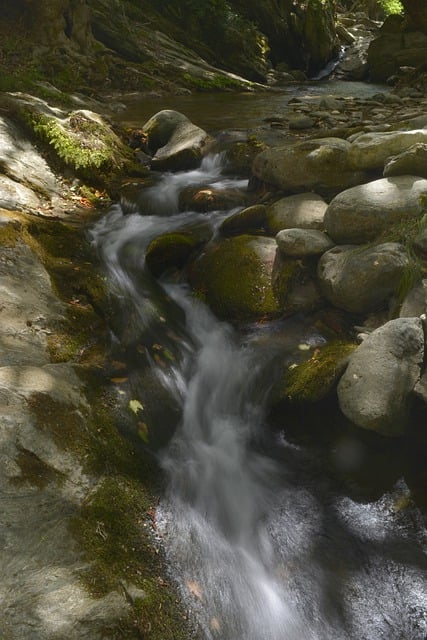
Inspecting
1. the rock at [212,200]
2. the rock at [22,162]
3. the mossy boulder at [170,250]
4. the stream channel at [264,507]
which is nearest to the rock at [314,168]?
the rock at [212,200]

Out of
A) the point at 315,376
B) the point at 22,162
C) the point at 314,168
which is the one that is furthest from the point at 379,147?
the point at 22,162

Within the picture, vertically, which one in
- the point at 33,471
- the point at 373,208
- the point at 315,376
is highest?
the point at 373,208

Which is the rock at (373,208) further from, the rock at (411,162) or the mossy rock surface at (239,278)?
the mossy rock surface at (239,278)

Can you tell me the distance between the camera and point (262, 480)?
4.00 m

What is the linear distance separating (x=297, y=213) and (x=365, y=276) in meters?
1.59

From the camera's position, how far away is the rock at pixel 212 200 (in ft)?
23.6

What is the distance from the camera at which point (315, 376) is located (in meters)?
4.35

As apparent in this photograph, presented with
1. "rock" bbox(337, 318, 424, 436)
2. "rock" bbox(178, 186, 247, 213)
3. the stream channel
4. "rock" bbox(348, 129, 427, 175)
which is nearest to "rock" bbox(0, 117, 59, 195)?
"rock" bbox(178, 186, 247, 213)

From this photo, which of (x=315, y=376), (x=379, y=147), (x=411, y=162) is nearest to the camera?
(x=315, y=376)

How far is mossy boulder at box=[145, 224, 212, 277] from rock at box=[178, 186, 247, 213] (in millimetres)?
1085

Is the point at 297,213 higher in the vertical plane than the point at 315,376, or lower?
higher

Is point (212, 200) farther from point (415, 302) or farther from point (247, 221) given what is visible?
point (415, 302)

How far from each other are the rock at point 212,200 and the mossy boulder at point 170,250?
42.7 inches

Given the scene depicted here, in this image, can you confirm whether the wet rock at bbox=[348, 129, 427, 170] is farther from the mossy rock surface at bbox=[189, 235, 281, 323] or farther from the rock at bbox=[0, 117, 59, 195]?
the rock at bbox=[0, 117, 59, 195]
